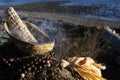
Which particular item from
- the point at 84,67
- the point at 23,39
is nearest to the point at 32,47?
the point at 23,39

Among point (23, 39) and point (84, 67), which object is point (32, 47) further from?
point (84, 67)

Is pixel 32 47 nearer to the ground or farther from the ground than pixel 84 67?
farther from the ground

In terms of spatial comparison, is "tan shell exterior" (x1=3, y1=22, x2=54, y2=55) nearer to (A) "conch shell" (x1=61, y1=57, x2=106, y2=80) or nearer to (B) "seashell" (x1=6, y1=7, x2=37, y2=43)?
(B) "seashell" (x1=6, y1=7, x2=37, y2=43)

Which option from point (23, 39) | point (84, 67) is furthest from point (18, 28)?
point (84, 67)

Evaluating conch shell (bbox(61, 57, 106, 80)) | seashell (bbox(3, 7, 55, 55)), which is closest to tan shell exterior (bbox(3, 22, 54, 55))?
seashell (bbox(3, 7, 55, 55))

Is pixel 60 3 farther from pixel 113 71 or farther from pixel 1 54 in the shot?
pixel 1 54

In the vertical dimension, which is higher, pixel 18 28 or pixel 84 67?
pixel 18 28

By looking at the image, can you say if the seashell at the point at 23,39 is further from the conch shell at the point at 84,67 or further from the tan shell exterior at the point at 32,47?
the conch shell at the point at 84,67

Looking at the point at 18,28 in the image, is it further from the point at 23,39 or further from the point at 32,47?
the point at 32,47

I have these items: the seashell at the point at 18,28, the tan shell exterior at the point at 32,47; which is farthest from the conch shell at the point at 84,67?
the seashell at the point at 18,28

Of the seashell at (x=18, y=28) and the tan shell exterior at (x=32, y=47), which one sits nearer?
the tan shell exterior at (x=32, y=47)

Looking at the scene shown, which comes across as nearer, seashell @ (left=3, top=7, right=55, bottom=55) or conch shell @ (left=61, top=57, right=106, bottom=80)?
seashell @ (left=3, top=7, right=55, bottom=55)

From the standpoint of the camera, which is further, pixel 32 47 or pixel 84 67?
pixel 84 67
